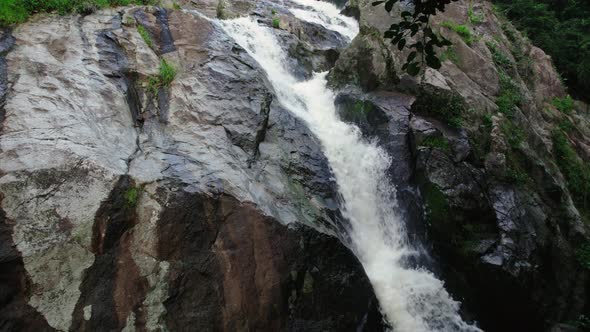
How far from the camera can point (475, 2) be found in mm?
14547

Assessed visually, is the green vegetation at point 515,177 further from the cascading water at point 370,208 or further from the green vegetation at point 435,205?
the cascading water at point 370,208

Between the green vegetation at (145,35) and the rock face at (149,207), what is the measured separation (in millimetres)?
923

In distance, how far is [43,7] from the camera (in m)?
8.01

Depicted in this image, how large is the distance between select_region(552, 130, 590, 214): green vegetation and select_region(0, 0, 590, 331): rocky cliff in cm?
8

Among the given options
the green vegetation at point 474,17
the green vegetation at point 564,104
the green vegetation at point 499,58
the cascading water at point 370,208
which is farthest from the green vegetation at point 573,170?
the cascading water at point 370,208

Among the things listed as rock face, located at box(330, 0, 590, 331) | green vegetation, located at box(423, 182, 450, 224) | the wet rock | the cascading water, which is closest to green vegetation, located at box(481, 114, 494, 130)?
rock face, located at box(330, 0, 590, 331)

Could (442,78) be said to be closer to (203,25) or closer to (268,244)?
(203,25)

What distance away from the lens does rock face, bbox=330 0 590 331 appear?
7.46m

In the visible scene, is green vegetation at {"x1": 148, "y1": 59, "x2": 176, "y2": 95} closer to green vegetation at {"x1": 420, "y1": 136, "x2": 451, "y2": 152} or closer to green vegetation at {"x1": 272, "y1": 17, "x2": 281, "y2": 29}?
green vegetation at {"x1": 420, "y1": 136, "x2": 451, "y2": 152}

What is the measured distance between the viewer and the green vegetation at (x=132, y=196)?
4.71 metres

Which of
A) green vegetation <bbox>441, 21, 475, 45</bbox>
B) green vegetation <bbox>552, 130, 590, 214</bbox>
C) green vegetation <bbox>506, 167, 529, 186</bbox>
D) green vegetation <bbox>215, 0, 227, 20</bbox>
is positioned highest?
green vegetation <bbox>441, 21, 475, 45</bbox>

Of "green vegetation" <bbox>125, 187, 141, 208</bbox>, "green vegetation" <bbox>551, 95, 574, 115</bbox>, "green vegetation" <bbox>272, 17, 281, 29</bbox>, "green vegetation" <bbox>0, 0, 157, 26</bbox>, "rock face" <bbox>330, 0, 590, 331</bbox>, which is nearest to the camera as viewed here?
"green vegetation" <bbox>125, 187, 141, 208</bbox>

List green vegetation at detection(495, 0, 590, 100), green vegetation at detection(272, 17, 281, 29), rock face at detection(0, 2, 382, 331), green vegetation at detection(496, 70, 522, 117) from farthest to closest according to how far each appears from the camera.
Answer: green vegetation at detection(495, 0, 590, 100)
green vegetation at detection(272, 17, 281, 29)
green vegetation at detection(496, 70, 522, 117)
rock face at detection(0, 2, 382, 331)

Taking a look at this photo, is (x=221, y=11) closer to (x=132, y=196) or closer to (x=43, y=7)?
(x=43, y=7)
